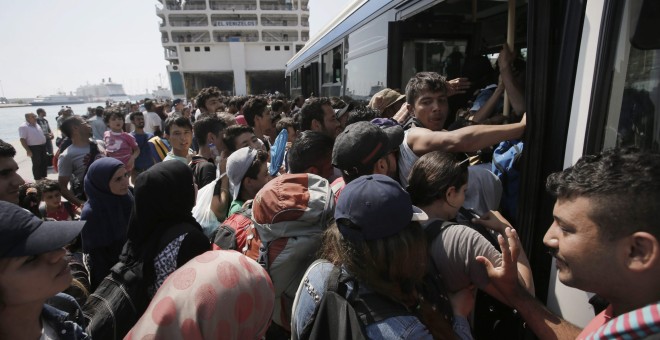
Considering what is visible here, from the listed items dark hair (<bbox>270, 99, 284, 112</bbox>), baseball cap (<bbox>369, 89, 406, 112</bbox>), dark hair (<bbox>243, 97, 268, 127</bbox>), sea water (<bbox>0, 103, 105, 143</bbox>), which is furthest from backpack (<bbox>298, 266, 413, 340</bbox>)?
sea water (<bbox>0, 103, 105, 143</bbox>)

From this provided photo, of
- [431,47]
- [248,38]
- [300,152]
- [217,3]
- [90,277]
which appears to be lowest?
[90,277]

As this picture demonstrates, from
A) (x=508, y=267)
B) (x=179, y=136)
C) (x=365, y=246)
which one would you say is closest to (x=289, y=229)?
(x=365, y=246)

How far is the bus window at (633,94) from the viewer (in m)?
1.44

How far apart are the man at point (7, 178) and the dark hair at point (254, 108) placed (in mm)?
2403

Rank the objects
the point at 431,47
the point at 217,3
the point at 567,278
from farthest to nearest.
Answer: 1. the point at 217,3
2. the point at 431,47
3. the point at 567,278

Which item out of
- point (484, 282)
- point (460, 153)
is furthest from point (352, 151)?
point (484, 282)

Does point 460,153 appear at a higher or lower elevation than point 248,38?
lower

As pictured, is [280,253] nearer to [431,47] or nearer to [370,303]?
[370,303]

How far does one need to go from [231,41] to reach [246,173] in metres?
57.8

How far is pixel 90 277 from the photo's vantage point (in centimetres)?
235

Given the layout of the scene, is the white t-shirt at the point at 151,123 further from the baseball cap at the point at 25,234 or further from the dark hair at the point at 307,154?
the baseball cap at the point at 25,234

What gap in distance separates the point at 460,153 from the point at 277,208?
1.11 m

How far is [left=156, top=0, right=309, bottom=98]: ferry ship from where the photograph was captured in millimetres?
53469

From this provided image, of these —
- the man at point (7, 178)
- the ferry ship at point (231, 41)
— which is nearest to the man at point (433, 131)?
the man at point (7, 178)
